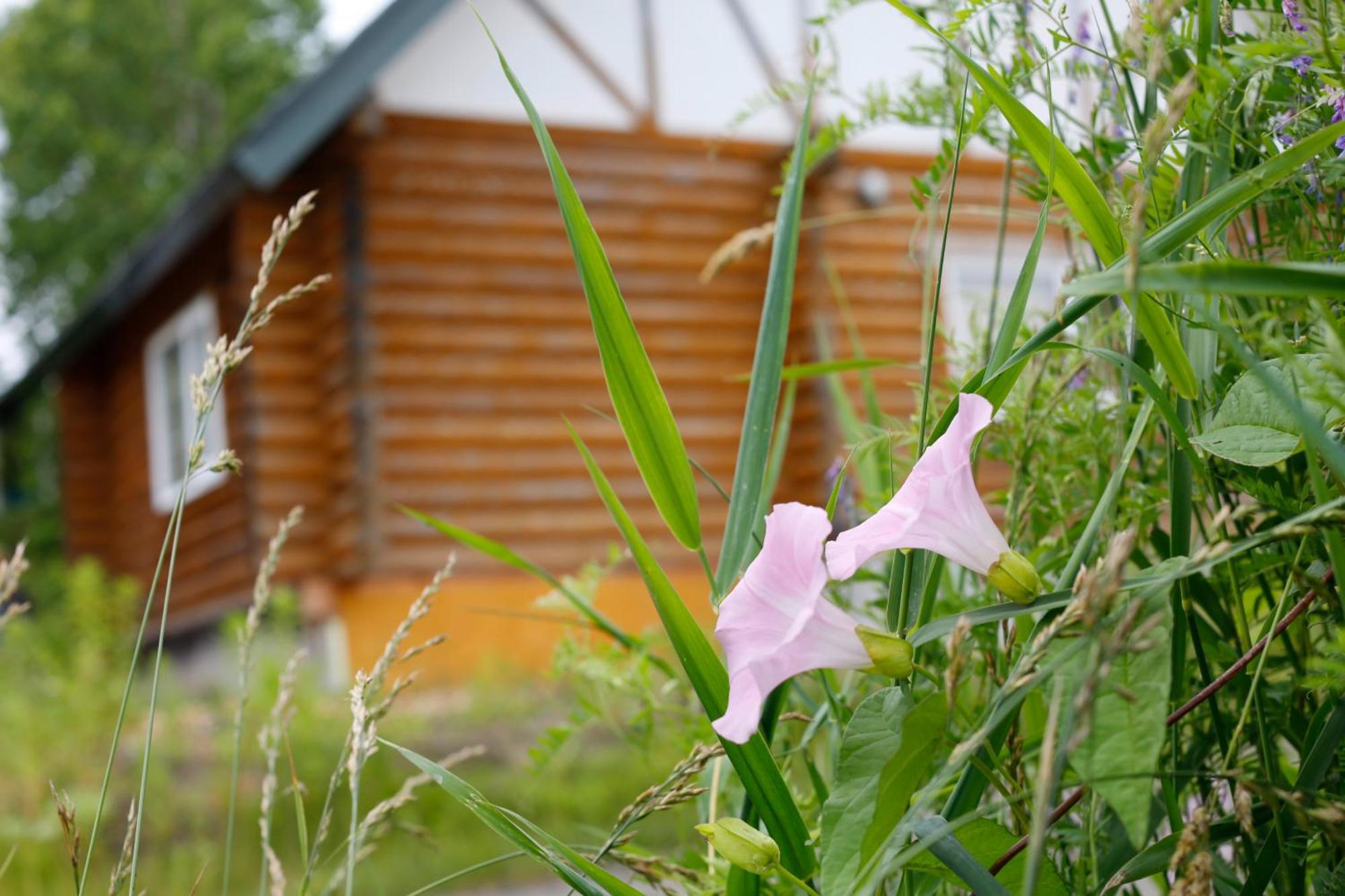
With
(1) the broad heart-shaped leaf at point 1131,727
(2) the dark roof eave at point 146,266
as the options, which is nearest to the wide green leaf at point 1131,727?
(1) the broad heart-shaped leaf at point 1131,727

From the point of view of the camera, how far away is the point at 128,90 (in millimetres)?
24125

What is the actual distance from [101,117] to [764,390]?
26.5 m

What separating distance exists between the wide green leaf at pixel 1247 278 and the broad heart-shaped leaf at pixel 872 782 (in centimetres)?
17

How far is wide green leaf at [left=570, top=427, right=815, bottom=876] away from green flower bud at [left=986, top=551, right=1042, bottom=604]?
0.42 feet

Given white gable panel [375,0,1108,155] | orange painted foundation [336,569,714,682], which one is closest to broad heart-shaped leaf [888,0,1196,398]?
orange painted foundation [336,569,714,682]

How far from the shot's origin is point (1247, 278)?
0.43 meters

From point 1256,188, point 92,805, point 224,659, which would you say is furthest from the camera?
point 224,659

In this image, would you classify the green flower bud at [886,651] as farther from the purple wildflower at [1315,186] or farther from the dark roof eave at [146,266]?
the dark roof eave at [146,266]

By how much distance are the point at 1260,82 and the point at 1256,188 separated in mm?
251

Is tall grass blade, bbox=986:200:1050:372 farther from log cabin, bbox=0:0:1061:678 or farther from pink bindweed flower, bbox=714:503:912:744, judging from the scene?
log cabin, bbox=0:0:1061:678

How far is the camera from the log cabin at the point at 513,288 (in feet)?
24.7

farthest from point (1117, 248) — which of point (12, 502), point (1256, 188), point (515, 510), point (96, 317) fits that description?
point (12, 502)

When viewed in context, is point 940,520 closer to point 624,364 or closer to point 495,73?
point 624,364

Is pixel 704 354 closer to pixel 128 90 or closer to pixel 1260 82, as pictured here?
pixel 1260 82
